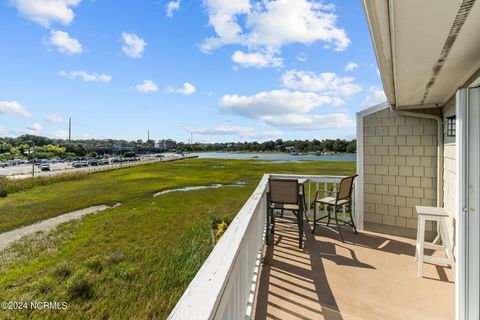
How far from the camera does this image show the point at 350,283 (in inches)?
89.3

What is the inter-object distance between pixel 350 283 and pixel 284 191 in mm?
1358

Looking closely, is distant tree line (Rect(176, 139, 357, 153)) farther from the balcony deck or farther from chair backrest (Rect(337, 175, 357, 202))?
the balcony deck

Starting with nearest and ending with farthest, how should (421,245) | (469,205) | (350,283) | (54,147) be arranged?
(469,205)
(350,283)
(421,245)
(54,147)

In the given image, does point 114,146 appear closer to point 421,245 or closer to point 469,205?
point 421,245

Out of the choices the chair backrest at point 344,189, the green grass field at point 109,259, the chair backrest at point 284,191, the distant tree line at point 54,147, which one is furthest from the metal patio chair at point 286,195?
the distant tree line at point 54,147

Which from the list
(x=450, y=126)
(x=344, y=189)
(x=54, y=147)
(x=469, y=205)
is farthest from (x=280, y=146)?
(x=469, y=205)

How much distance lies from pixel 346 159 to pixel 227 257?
39160 mm

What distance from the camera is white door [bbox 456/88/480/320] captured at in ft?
4.80

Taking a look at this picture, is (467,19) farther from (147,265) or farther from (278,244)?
(147,265)

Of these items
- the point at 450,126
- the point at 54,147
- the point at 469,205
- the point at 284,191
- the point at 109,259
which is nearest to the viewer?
the point at 469,205

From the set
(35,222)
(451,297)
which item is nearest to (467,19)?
(451,297)

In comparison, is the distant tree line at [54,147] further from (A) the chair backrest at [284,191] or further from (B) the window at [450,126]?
(B) the window at [450,126]

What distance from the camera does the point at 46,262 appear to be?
7699 mm

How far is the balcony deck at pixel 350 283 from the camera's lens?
6.12ft
